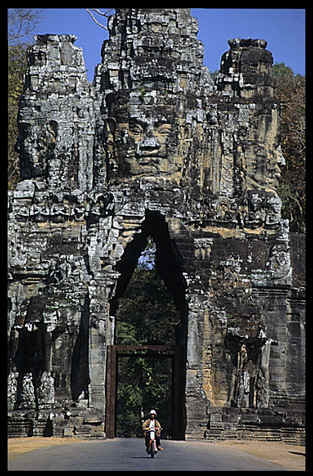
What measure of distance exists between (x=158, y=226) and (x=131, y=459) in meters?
10.8

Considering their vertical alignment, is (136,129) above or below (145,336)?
above

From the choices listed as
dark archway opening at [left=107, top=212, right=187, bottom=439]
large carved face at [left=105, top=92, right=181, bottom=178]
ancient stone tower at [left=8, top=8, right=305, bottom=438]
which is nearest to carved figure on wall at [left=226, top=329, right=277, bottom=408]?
ancient stone tower at [left=8, top=8, right=305, bottom=438]

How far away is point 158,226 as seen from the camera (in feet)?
92.6

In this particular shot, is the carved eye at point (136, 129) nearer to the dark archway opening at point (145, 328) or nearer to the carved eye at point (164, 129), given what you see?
the carved eye at point (164, 129)

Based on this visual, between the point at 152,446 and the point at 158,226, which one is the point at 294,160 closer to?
the point at 158,226

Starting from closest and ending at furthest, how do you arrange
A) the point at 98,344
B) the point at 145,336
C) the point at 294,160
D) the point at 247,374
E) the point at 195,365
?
the point at 195,365
the point at 98,344
the point at 247,374
the point at 145,336
the point at 294,160

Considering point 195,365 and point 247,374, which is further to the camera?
point 247,374

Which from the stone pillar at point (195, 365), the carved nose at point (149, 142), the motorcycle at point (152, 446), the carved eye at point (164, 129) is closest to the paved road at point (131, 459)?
the motorcycle at point (152, 446)

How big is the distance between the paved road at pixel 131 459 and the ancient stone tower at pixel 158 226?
3196 mm

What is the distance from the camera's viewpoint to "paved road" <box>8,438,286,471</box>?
631 inches

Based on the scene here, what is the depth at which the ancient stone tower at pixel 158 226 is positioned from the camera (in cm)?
2625

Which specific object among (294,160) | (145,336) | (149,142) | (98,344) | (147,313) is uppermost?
(294,160)

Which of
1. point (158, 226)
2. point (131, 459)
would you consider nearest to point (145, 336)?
point (158, 226)

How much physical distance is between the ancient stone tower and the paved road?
126 inches
